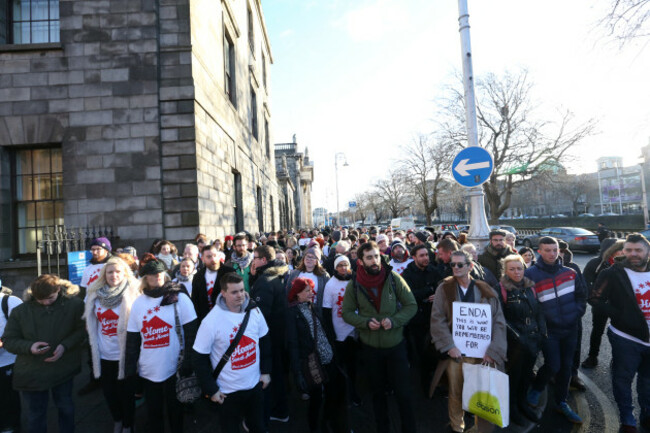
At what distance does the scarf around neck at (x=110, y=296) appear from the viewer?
3.43 meters

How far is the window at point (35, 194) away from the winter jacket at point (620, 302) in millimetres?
10924

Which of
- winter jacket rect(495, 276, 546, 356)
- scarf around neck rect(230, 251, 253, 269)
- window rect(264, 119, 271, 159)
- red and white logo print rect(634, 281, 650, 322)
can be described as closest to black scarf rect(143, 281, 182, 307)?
scarf around neck rect(230, 251, 253, 269)

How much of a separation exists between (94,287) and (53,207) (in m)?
6.83

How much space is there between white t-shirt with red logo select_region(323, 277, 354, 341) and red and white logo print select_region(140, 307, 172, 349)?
1767 millimetres

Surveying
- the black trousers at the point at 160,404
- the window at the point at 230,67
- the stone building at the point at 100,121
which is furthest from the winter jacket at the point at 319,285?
the window at the point at 230,67

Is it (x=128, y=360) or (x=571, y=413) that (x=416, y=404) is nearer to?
(x=571, y=413)

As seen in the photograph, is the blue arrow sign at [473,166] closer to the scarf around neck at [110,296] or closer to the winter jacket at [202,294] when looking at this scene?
the winter jacket at [202,294]

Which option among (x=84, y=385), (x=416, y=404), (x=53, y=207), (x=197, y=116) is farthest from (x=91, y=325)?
(x=53, y=207)

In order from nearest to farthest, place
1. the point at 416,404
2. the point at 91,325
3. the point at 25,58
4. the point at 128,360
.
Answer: the point at 128,360 → the point at 91,325 → the point at 416,404 → the point at 25,58

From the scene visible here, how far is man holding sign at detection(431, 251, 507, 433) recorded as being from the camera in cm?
326

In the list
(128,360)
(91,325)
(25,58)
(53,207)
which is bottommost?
(128,360)

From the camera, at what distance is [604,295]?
144 inches

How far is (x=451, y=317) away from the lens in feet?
11.3

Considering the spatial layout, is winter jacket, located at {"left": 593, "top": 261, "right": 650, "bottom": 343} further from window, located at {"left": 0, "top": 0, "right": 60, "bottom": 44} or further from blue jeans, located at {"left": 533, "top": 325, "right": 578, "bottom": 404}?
window, located at {"left": 0, "top": 0, "right": 60, "bottom": 44}
